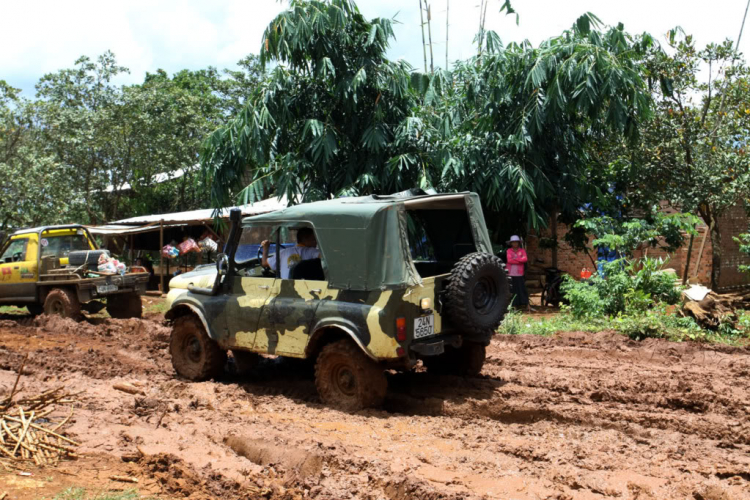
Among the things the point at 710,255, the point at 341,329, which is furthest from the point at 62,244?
the point at 710,255

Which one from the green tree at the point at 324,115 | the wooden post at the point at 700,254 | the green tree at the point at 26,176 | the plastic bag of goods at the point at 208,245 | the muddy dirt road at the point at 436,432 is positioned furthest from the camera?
the green tree at the point at 26,176

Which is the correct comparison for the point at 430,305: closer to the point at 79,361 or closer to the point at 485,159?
the point at 79,361

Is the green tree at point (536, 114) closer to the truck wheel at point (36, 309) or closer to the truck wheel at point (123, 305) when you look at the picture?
the truck wheel at point (123, 305)

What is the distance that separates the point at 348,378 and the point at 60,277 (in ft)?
28.8

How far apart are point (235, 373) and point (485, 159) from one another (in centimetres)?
778

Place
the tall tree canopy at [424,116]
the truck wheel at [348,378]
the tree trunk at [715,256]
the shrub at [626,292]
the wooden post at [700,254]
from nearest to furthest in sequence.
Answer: the truck wheel at [348,378] < the shrub at [626,292] < the tall tree canopy at [424,116] < the tree trunk at [715,256] < the wooden post at [700,254]

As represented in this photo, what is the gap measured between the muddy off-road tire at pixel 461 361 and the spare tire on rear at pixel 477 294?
61 centimetres

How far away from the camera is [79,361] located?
30.1 feet

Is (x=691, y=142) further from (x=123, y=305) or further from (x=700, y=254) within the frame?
(x=123, y=305)

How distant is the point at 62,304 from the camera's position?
13.2 meters

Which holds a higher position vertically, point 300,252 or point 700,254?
point 700,254

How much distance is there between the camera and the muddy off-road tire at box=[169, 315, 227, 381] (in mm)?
7738

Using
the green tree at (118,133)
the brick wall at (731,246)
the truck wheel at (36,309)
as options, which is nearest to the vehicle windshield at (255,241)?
the truck wheel at (36,309)

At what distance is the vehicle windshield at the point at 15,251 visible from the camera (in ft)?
44.9
